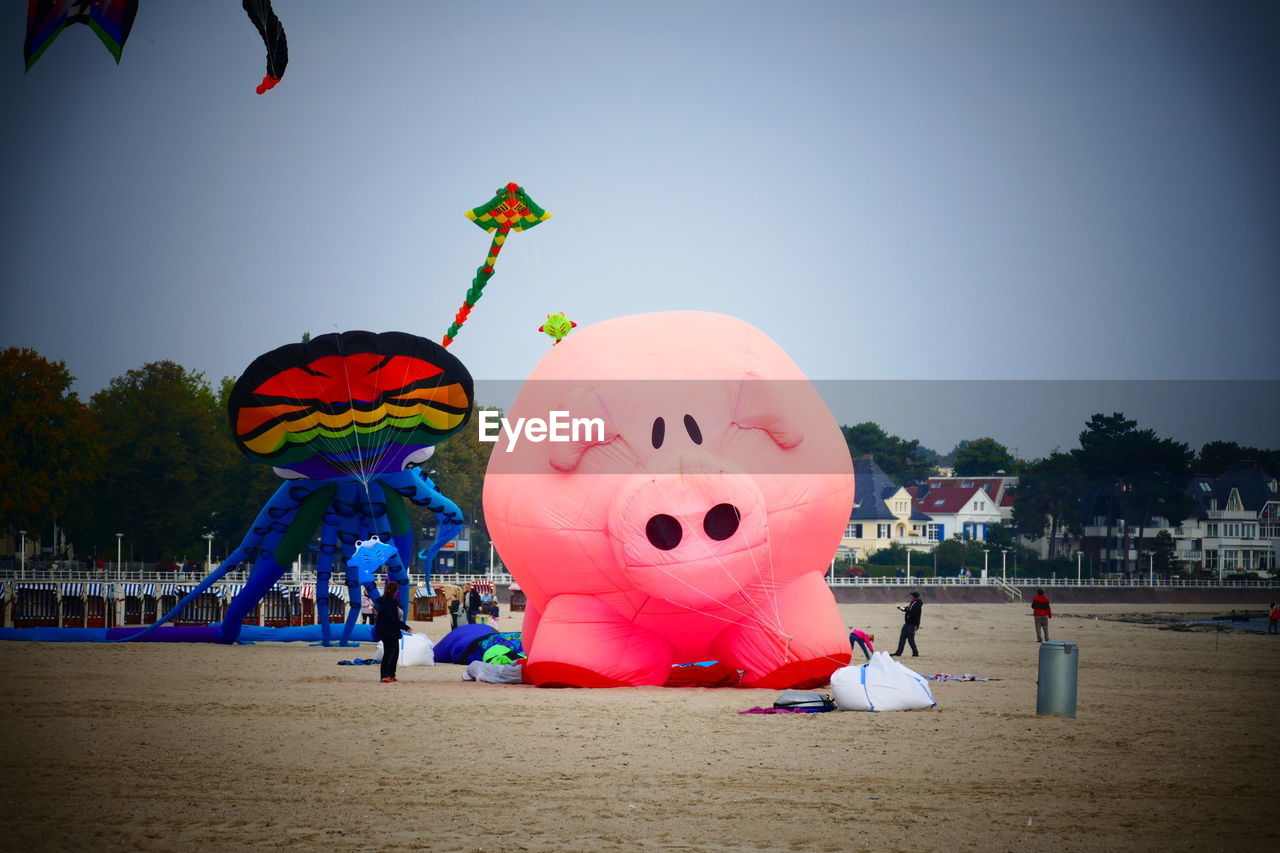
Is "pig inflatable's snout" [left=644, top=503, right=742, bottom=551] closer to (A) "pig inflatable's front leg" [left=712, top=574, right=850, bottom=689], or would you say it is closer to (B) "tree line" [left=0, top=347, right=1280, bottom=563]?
(A) "pig inflatable's front leg" [left=712, top=574, right=850, bottom=689]

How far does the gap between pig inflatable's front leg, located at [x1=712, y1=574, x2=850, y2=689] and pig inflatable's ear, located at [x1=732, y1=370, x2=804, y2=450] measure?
1.74m

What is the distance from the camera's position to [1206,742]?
457 inches

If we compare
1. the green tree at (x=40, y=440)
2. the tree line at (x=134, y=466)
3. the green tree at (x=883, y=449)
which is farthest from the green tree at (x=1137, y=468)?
the green tree at (x=40, y=440)

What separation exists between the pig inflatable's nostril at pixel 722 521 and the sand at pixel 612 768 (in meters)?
1.83

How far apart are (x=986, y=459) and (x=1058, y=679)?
11063 centimetres

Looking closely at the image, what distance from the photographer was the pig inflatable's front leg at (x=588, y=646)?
50.1 feet

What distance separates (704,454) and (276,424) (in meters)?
9.58

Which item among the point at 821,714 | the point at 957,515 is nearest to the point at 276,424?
the point at 821,714

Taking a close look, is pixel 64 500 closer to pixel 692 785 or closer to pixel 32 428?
pixel 32 428

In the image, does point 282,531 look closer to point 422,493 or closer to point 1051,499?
point 422,493

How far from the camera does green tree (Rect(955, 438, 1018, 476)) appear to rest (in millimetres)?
120250

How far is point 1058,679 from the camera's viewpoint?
13086mm

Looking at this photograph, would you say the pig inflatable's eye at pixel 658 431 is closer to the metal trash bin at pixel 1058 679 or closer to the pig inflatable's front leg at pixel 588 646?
the pig inflatable's front leg at pixel 588 646

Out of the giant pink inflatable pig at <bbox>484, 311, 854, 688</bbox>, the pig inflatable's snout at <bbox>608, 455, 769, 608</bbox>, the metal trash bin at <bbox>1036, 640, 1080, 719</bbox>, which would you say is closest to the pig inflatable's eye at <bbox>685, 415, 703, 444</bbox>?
the giant pink inflatable pig at <bbox>484, 311, 854, 688</bbox>
